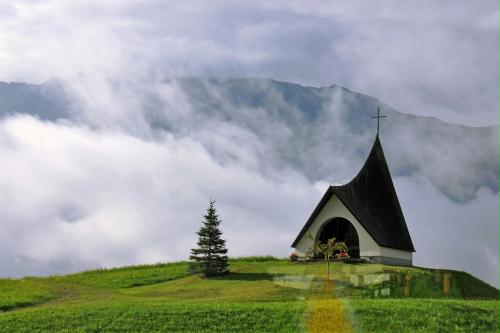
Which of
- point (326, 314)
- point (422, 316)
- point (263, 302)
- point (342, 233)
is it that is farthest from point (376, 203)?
point (422, 316)

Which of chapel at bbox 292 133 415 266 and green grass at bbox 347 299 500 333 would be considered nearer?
green grass at bbox 347 299 500 333

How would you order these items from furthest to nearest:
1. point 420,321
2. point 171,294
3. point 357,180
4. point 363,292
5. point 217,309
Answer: point 357,180 → point 171,294 → point 363,292 → point 217,309 → point 420,321

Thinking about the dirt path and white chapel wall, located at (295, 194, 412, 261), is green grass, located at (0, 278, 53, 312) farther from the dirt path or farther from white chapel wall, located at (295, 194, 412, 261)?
white chapel wall, located at (295, 194, 412, 261)

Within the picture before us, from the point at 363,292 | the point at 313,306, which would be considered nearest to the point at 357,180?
the point at 363,292

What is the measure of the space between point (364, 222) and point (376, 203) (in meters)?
2.56

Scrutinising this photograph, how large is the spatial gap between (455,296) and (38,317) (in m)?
17.9

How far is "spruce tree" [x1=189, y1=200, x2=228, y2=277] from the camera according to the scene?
116ft

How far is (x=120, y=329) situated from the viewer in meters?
22.7

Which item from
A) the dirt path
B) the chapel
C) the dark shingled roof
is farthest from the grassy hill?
the dark shingled roof

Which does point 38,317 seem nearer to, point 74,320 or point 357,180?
point 74,320

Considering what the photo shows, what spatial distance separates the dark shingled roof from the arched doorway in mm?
907

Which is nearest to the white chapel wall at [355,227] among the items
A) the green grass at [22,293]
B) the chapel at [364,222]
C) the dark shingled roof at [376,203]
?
the chapel at [364,222]

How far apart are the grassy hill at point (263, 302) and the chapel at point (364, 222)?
256 cm

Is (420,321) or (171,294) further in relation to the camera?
(171,294)
